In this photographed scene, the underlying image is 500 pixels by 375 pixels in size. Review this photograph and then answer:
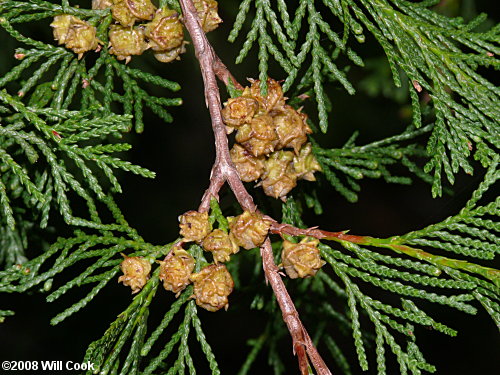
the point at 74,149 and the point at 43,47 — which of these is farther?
the point at 43,47

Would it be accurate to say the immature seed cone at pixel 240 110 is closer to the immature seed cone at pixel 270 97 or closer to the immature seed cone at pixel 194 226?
the immature seed cone at pixel 270 97

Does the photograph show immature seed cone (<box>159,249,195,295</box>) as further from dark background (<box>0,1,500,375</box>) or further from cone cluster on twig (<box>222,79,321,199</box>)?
dark background (<box>0,1,500,375</box>)

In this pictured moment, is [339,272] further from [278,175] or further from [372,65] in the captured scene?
[372,65]

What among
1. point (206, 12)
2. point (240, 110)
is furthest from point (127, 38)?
point (240, 110)

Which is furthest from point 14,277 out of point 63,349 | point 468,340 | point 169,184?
point 468,340

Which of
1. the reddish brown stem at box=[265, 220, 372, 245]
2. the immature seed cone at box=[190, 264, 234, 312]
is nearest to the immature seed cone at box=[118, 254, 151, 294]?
the immature seed cone at box=[190, 264, 234, 312]

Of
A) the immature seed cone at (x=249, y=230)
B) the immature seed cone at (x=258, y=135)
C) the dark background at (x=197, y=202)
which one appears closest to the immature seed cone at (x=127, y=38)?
the immature seed cone at (x=258, y=135)
